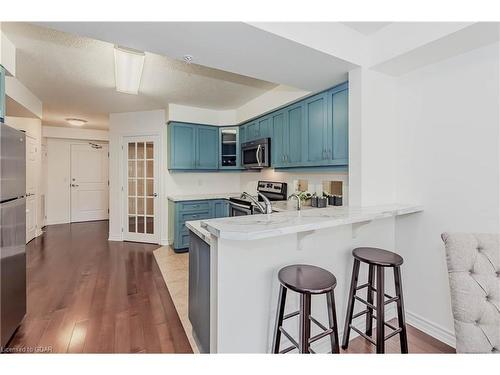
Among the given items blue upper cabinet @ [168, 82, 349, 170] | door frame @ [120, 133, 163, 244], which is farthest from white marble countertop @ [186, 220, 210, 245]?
door frame @ [120, 133, 163, 244]

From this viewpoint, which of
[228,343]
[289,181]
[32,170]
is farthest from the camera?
[32,170]

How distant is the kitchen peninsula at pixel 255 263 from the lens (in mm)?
1453

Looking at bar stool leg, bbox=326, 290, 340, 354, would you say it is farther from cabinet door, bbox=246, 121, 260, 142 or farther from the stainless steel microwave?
cabinet door, bbox=246, 121, 260, 142

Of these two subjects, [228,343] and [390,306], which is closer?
[228,343]

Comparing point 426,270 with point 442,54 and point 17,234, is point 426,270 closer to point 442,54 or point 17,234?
point 442,54

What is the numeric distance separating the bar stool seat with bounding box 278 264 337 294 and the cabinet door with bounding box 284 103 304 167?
1698 mm

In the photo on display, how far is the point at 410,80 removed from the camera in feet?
7.27

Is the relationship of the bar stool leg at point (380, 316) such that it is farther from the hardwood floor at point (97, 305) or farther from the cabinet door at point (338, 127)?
the hardwood floor at point (97, 305)

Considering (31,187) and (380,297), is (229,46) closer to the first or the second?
(380,297)

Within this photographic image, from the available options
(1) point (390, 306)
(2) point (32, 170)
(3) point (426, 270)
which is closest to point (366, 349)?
(1) point (390, 306)

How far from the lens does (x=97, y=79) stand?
322cm

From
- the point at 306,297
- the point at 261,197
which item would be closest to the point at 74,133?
the point at 261,197

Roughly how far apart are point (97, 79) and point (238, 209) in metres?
2.55

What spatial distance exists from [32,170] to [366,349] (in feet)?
19.8
